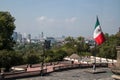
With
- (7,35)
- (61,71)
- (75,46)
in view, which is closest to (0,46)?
(7,35)

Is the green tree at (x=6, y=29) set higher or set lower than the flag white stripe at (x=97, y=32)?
higher

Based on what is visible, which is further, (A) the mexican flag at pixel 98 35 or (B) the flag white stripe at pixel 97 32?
(B) the flag white stripe at pixel 97 32

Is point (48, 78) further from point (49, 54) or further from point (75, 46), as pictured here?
point (75, 46)

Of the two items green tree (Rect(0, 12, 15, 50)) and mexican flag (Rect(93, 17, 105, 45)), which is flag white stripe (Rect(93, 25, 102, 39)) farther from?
green tree (Rect(0, 12, 15, 50))

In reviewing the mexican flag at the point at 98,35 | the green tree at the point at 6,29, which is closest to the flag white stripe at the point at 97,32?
the mexican flag at the point at 98,35

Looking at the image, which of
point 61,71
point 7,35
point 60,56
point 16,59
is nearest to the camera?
point 61,71

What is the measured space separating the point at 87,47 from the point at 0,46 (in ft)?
147

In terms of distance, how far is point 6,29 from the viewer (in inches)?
1495

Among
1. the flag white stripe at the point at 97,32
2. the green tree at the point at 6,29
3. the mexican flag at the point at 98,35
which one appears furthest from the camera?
the green tree at the point at 6,29

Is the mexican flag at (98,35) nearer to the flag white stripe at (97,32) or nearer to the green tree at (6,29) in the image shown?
the flag white stripe at (97,32)

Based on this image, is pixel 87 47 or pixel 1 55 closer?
pixel 1 55

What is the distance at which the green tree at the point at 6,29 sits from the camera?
3681 cm

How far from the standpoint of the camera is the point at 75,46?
3002 inches

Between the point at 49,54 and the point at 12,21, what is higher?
the point at 12,21
